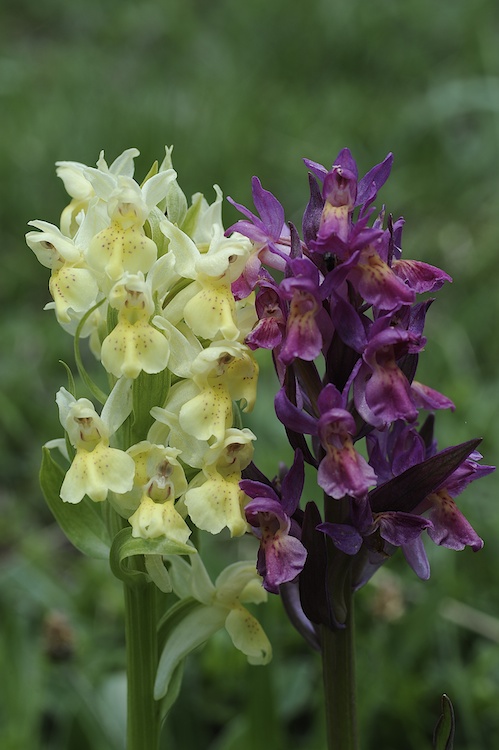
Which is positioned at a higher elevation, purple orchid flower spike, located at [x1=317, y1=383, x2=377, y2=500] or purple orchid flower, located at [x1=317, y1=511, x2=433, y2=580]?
purple orchid flower spike, located at [x1=317, y1=383, x2=377, y2=500]

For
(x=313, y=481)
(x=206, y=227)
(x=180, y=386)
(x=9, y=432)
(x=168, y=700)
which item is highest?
(x=206, y=227)

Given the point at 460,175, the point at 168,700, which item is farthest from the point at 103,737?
the point at 460,175

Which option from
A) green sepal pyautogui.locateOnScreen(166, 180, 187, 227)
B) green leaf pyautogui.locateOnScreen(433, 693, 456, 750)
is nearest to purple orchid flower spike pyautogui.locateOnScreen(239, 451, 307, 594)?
Result: green leaf pyautogui.locateOnScreen(433, 693, 456, 750)

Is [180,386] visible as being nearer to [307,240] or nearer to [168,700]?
[307,240]

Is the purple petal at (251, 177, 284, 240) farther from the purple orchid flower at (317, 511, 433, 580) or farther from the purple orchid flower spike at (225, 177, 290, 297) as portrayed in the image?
the purple orchid flower at (317, 511, 433, 580)

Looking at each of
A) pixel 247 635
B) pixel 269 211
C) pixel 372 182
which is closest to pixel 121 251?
pixel 269 211
